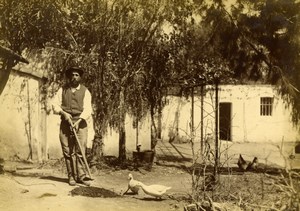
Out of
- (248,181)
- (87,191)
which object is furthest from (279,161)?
(87,191)

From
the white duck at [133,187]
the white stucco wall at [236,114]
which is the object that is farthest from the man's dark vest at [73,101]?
the white stucco wall at [236,114]

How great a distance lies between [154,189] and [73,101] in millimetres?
1127

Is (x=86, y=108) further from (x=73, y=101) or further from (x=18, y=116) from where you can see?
(x=18, y=116)

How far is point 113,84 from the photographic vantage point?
4.86 metres

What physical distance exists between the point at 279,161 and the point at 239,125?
3.41 metres

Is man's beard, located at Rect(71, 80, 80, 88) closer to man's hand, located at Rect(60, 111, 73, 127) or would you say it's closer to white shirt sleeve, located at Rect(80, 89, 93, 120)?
white shirt sleeve, located at Rect(80, 89, 93, 120)

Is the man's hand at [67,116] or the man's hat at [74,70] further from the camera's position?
the man's hat at [74,70]

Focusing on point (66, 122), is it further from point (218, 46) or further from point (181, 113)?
point (181, 113)

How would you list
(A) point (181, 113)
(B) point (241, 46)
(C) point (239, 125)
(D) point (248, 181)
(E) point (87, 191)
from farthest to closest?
(C) point (239, 125) < (A) point (181, 113) < (D) point (248, 181) < (B) point (241, 46) < (E) point (87, 191)

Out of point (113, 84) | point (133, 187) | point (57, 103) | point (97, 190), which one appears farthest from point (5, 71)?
point (133, 187)

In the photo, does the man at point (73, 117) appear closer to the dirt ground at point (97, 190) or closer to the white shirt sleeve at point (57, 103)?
the white shirt sleeve at point (57, 103)

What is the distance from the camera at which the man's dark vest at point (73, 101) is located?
13.6ft

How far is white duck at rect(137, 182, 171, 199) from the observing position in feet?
13.0

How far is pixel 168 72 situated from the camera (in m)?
5.54
